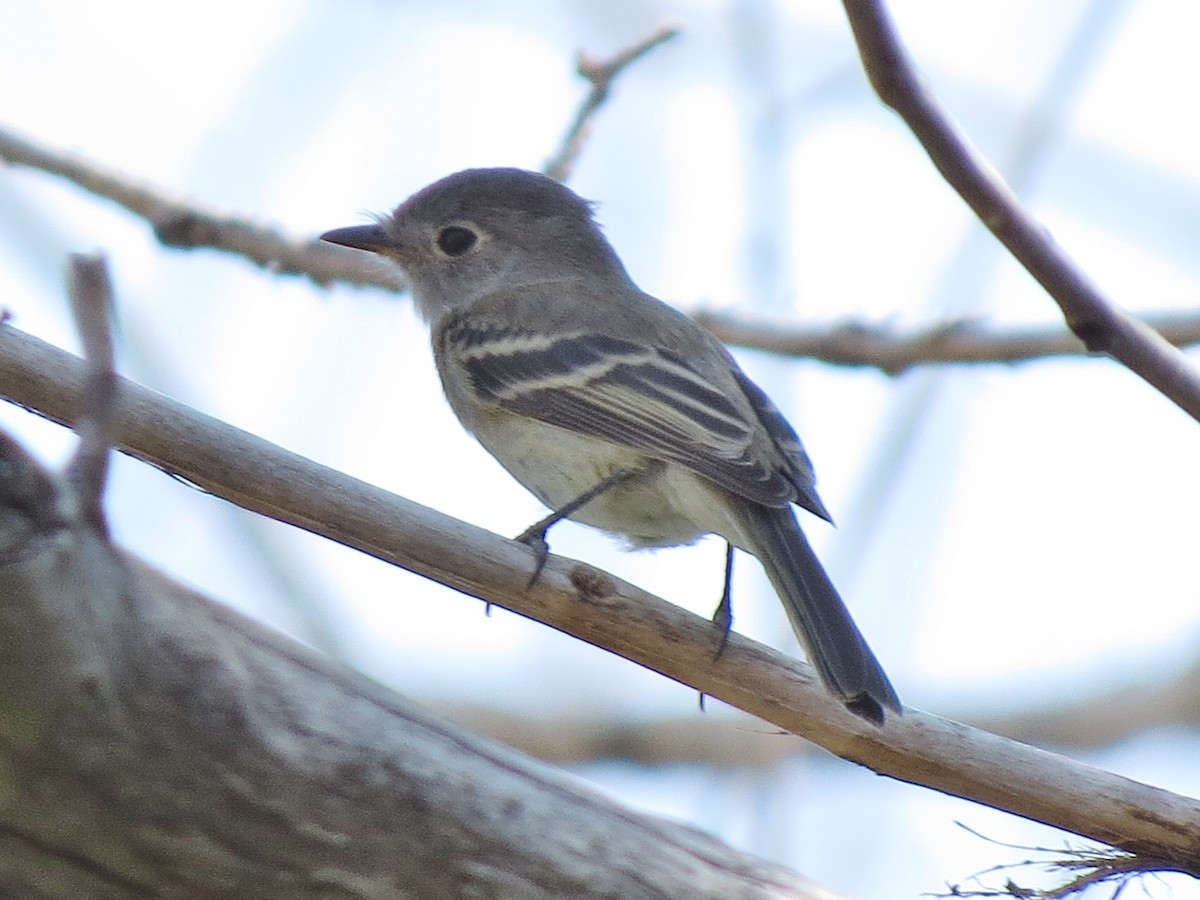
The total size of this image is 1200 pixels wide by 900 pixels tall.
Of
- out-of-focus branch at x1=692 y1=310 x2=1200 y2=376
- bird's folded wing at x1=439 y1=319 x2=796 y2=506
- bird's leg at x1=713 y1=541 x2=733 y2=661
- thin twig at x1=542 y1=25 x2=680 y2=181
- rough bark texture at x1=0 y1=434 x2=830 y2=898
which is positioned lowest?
rough bark texture at x1=0 y1=434 x2=830 y2=898

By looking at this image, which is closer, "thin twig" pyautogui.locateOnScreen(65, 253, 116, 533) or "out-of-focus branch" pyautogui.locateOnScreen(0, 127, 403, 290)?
"thin twig" pyautogui.locateOnScreen(65, 253, 116, 533)

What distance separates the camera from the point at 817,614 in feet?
11.9

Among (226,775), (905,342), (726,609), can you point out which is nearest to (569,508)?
(726,609)

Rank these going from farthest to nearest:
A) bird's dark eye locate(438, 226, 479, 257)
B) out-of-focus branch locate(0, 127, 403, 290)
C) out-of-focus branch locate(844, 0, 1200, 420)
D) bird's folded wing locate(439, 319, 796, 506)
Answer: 1. bird's dark eye locate(438, 226, 479, 257)
2. out-of-focus branch locate(0, 127, 403, 290)
3. bird's folded wing locate(439, 319, 796, 506)
4. out-of-focus branch locate(844, 0, 1200, 420)

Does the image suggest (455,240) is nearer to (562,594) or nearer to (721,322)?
(721,322)

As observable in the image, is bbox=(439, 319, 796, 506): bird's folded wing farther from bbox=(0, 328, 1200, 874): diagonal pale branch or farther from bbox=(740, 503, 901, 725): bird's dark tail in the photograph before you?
bbox=(0, 328, 1200, 874): diagonal pale branch

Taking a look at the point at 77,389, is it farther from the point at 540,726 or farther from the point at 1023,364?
the point at 540,726

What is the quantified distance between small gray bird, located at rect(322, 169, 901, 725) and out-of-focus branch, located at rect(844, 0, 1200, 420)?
3.20 feet

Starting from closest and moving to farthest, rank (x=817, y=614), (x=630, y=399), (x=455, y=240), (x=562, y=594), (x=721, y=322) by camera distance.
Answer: (x=562, y=594) < (x=817, y=614) < (x=630, y=399) < (x=721, y=322) < (x=455, y=240)

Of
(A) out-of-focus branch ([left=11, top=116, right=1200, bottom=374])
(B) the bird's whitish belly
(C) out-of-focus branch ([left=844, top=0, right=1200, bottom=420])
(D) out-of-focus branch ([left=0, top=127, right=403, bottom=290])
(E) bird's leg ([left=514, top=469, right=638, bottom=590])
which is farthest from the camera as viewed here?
(D) out-of-focus branch ([left=0, top=127, right=403, bottom=290])

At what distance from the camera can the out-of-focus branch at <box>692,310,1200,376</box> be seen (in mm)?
4371

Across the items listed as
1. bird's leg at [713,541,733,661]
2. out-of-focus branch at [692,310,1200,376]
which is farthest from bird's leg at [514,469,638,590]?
out-of-focus branch at [692,310,1200,376]

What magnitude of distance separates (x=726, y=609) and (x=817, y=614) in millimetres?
262

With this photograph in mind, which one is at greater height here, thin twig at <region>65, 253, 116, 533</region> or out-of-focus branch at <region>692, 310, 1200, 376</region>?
out-of-focus branch at <region>692, 310, 1200, 376</region>
